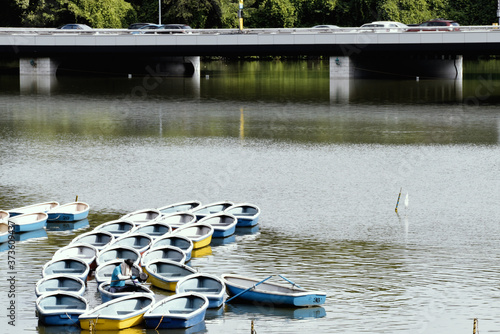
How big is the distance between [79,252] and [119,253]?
1528 mm

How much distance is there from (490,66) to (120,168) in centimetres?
10130

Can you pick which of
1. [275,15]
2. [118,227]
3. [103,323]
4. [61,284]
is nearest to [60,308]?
[103,323]

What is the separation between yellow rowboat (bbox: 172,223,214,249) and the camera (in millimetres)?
33312

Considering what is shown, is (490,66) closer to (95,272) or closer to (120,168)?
(120,168)

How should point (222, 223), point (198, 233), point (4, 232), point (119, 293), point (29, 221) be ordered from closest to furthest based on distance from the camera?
point (119, 293) → point (4, 232) → point (198, 233) → point (29, 221) → point (222, 223)

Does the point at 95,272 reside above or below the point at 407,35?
below

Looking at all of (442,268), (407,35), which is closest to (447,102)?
(407,35)

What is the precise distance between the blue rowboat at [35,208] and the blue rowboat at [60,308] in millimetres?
11630

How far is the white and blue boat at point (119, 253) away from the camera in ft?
100

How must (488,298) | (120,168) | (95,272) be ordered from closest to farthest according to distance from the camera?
(488,298), (95,272), (120,168)

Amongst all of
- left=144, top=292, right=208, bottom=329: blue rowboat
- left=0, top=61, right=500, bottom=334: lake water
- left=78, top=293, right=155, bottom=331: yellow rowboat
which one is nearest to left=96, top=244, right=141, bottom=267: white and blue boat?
left=0, top=61, right=500, bottom=334: lake water

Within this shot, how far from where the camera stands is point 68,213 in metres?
37.2

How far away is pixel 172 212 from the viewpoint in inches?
1487

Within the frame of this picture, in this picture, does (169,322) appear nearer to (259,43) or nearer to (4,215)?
(4,215)
